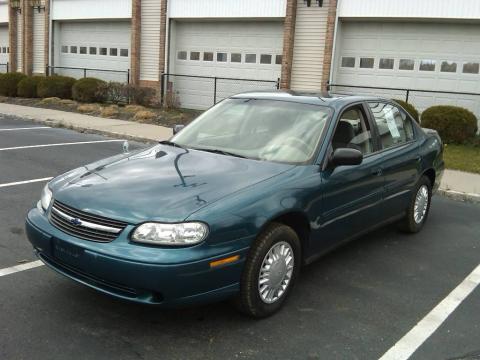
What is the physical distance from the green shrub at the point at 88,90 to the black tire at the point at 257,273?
647 inches

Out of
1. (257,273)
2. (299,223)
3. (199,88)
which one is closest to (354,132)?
(299,223)

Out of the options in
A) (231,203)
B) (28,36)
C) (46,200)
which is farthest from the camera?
(28,36)

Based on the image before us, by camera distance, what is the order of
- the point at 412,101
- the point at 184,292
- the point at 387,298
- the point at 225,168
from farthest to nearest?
the point at 412,101
the point at 387,298
the point at 225,168
the point at 184,292

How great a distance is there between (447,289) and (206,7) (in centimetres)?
1545

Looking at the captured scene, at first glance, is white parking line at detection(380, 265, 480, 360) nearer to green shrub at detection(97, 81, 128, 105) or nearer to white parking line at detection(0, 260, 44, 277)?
white parking line at detection(0, 260, 44, 277)

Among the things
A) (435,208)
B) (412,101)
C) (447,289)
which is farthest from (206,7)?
(447,289)

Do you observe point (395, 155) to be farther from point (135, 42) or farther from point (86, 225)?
point (135, 42)

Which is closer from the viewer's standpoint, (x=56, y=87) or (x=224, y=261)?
(x=224, y=261)

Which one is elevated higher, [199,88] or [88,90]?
[199,88]

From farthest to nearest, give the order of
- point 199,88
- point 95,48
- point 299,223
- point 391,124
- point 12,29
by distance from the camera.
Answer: point 12,29 < point 95,48 < point 199,88 < point 391,124 < point 299,223

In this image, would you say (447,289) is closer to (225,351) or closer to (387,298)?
(387,298)

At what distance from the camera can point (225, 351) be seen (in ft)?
11.1

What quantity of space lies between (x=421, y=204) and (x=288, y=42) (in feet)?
37.0

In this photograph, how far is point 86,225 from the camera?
11.3 feet
